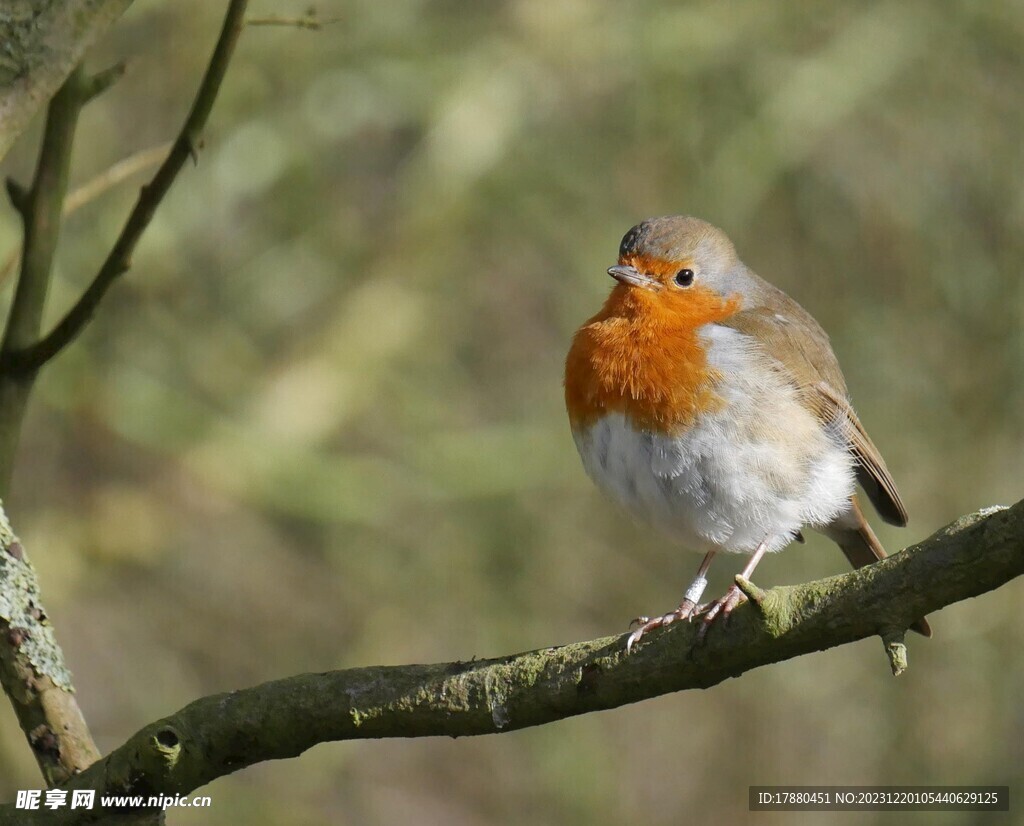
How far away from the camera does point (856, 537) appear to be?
4543mm

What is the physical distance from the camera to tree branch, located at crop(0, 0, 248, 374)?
2924mm

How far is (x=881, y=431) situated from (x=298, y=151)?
3.45 meters

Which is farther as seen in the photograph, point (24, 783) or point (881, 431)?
point (881, 431)

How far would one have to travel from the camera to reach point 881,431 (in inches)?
290

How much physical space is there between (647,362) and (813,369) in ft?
2.26

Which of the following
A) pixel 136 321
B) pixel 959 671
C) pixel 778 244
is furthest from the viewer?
pixel 778 244

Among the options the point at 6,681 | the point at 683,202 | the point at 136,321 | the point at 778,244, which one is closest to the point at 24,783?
the point at 136,321

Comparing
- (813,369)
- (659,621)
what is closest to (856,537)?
(813,369)

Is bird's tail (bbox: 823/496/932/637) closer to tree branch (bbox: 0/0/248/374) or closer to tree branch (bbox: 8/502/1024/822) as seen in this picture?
tree branch (bbox: 8/502/1024/822)

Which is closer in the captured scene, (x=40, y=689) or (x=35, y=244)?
(x=40, y=689)

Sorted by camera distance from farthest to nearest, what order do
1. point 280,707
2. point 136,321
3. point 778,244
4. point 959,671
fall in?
point 778,244, point 959,671, point 136,321, point 280,707

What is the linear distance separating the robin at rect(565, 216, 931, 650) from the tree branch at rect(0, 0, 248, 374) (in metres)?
1.34

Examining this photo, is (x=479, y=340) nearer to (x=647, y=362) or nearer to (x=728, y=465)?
(x=647, y=362)

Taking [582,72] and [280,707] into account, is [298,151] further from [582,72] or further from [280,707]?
[280,707]
